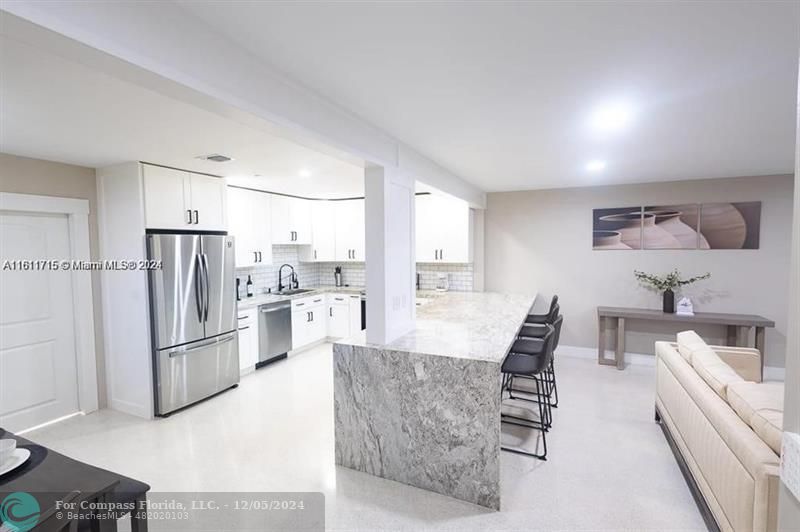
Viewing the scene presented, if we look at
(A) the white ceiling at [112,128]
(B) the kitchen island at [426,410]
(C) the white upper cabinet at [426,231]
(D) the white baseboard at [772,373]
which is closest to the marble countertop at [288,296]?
(C) the white upper cabinet at [426,231]

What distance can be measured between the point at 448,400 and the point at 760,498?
146cm

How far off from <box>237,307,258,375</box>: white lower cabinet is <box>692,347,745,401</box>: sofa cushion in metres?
4.44

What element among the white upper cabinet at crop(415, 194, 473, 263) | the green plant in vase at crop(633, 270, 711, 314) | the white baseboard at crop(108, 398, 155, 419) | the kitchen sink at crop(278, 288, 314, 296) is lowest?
the white baseboard at crop(108, 398, 155, 419)

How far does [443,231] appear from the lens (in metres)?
5.59

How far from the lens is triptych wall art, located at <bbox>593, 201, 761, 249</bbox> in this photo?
15.1 ft

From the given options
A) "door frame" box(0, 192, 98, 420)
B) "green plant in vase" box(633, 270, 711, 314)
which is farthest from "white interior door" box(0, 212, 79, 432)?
"green plant in vase" box(633, 270, 711, 314)

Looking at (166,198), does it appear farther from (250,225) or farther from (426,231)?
(426,231)

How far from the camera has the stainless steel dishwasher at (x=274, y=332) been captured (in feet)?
16.2

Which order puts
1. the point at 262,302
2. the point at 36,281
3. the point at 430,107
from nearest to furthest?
the point at 430,107
the point at 36,281
the point at 262,302

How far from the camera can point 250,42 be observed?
5.08 feet

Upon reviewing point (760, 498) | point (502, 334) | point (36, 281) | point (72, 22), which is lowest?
point (760, 498)

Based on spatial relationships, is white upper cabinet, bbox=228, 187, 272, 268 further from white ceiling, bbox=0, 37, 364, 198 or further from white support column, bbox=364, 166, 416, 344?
white support column, bbox=364, 166, 416, 344

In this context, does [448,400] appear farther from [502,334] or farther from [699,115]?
[699,115]

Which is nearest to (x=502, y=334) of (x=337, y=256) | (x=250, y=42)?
(x=250, y=42)
